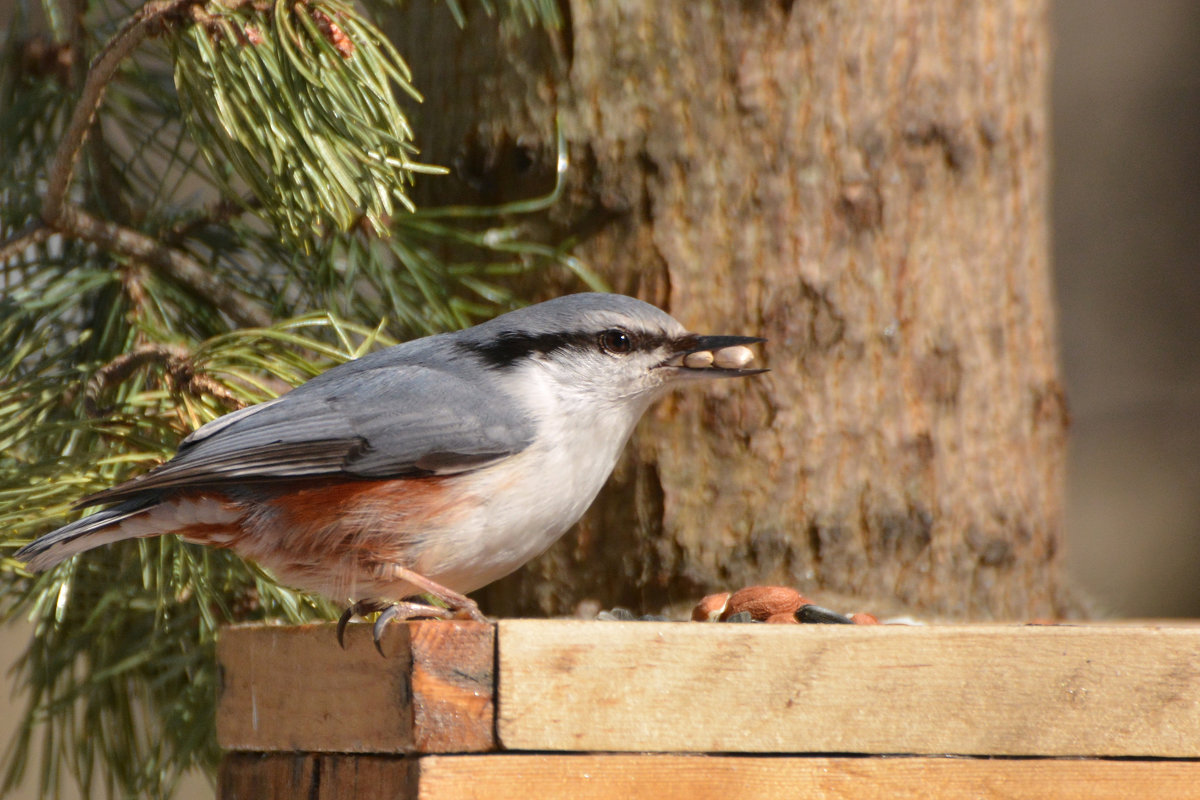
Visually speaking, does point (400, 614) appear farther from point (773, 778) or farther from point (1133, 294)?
point (1133, 294)

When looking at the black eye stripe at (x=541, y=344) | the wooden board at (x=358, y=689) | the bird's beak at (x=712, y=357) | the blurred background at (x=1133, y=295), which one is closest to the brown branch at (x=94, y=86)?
the black eye stripe at (x=541, y=344)

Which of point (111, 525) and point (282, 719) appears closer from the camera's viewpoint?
point (282, 719)

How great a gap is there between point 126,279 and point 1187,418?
14.9ft

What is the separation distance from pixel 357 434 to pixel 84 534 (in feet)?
1.22

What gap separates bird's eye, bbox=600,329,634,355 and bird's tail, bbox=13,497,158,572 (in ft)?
2.27

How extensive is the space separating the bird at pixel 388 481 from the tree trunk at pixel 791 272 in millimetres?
392

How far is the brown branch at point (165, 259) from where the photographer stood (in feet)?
6.51

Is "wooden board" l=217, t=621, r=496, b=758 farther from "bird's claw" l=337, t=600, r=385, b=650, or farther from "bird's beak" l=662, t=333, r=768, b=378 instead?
"bird's beak" l=662, t=333, r=768, b=378

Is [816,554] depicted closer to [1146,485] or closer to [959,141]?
[959,141]

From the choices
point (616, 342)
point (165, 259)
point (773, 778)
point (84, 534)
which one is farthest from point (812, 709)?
point (165, 259)

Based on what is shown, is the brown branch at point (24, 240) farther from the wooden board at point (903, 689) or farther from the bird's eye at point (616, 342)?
the wooden board at point (903, 689)

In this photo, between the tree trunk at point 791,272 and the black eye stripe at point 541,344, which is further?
the tree trunk at point 791,272

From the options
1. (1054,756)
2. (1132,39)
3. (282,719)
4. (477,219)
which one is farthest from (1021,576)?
(1132,39)

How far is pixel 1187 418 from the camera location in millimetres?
5285
